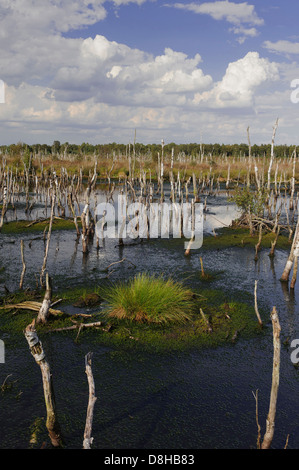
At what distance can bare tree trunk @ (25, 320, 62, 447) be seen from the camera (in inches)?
161

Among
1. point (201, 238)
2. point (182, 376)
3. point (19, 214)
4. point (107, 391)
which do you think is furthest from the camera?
point (19, 214)

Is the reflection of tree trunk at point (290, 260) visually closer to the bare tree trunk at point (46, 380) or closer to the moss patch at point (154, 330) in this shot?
the moss patch at point (154, 330)

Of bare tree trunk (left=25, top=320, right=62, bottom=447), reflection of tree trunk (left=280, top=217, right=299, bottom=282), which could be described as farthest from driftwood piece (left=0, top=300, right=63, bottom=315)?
reflection of tree trunk (left=280, top=217, right=299, bottom=282)

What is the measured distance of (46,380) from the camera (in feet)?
14.0

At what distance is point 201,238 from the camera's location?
18.1 m

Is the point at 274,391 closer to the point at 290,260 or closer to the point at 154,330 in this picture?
the point at 154,330

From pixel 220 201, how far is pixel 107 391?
2924 centimetres

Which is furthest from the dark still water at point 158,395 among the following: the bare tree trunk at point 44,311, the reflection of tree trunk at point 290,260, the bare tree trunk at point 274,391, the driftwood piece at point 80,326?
the reflection of tree trunk at point 290,260

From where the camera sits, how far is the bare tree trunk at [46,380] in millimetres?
4102

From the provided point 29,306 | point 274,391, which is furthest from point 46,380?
point 29,306

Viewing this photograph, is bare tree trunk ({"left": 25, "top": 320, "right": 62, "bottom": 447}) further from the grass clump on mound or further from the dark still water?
the grass clump on mound
